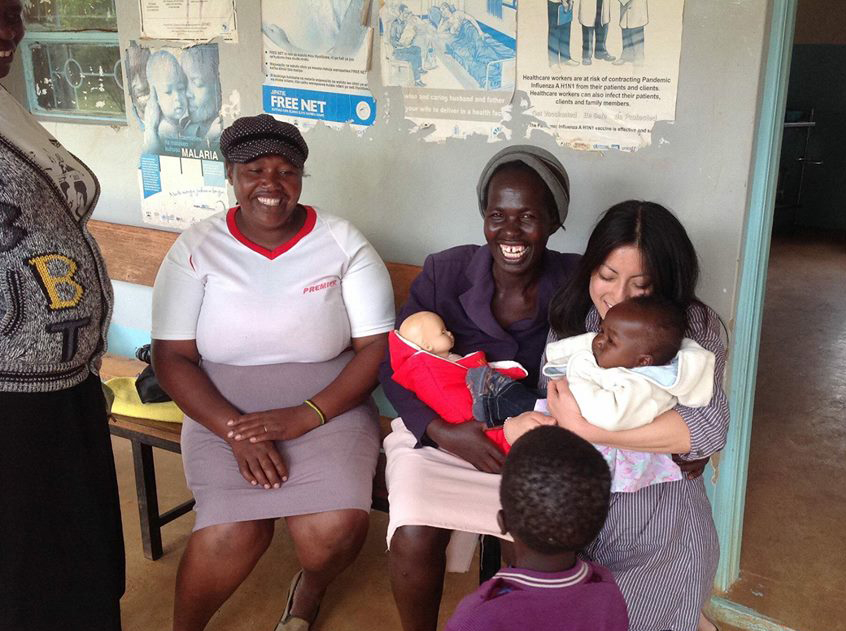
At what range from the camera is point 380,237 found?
3244mm

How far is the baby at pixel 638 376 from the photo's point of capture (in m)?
1.82

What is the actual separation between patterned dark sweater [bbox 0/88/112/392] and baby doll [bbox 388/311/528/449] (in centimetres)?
84

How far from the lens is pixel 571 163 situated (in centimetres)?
273

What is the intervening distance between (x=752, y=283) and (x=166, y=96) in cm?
260

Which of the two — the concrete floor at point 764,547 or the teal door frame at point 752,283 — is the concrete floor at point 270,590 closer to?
the concrete floor at point 764,547

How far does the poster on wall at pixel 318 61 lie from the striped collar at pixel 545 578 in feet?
6.76

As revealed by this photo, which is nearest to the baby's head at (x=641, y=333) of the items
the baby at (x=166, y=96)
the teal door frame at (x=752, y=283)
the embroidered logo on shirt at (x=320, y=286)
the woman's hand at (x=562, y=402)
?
the woman's hand at (x=562, y=402)

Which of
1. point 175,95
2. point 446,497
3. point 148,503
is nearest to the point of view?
point 446,497

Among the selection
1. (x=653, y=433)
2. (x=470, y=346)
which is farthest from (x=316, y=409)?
(x=653, y=433)

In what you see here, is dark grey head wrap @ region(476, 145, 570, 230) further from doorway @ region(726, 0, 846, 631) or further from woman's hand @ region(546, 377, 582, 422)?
doorway @ region(726, 0, 846, 631)

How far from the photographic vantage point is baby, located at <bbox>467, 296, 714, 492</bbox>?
1819mm

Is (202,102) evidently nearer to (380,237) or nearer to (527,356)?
(380,237)

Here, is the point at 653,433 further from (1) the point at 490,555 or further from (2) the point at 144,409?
(2) the point at 144,409

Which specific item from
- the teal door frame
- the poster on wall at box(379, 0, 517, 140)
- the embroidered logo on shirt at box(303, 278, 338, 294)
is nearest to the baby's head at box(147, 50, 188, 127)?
the poster on wall at box(379, 0, 517, 140)
